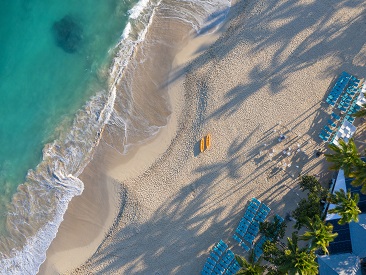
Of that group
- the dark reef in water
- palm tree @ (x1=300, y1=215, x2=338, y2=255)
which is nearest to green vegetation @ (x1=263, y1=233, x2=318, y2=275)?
palm tree @ (x1=300, y1=215, x2=338, y2=255)

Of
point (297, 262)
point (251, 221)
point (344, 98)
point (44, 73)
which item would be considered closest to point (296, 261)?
point (297, 262)

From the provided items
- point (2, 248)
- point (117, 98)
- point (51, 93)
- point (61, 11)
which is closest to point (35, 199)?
point (2, 248)

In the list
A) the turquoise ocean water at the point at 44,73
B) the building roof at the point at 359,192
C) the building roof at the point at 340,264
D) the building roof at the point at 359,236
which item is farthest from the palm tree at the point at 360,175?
the turquoise ocean water at the point at 44,73

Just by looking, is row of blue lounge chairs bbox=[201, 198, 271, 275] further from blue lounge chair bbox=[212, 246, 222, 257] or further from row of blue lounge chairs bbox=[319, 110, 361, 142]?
row of blue lounge chairs bbox=[319, 110, 361, 142]

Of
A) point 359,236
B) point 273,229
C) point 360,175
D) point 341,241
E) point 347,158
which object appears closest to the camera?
point 360,175

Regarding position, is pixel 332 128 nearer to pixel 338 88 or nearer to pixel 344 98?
pixel 344 98

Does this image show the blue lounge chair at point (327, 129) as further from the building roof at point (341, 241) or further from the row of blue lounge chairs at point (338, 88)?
the building roof at point (341, 241)

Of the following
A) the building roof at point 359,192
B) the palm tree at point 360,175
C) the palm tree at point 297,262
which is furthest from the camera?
the building roof at point 359,192
